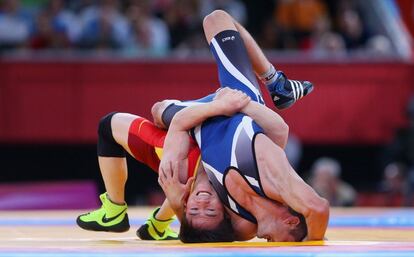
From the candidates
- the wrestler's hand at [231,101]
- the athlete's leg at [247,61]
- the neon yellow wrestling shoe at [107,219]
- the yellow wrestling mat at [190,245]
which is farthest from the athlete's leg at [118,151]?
the athlete's leg at [247,61]

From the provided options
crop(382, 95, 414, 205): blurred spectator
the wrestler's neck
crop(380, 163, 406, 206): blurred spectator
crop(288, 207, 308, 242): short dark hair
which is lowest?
crop(380, 163, 406, 206): blurred spectator

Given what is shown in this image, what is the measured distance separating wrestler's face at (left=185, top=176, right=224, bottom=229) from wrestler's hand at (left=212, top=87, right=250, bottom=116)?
0.43m

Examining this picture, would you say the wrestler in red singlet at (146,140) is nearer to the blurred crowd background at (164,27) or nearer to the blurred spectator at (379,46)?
the blurred crowd background at (164,27)

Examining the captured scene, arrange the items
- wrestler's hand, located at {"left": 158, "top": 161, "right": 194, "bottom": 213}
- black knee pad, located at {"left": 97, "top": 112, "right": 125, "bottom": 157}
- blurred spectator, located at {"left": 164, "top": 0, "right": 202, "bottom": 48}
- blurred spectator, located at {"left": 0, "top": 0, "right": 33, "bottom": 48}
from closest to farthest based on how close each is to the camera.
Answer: wrestler's hand, located at {"left": 158, "top": 161, "right": 194, "bottom": 213}
black knee pad, located at {"left": 97, "top": 112, "right": 125, "bottom": 157}
blurred spectator, located at {"left": 0, "top": 0, "right": 33, "bottom": 48}
blurred spectator, located at {"left": 164, "top": 0, "right": 202, "bottom": 48}

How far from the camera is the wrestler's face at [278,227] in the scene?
4.66 metres

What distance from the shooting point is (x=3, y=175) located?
35.9 ft

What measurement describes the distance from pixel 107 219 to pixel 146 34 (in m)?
5.32

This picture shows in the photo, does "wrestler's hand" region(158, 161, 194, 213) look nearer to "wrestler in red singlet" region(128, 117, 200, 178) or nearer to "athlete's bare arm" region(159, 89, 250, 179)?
"athlete's bare arm" region(159, 89, 250, 179)

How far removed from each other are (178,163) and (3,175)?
6.35 meters

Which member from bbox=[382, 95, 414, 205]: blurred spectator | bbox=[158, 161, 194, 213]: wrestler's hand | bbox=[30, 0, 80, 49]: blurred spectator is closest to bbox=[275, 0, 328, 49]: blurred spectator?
bbox=[382, 95, 414, 205]: blurred spectator

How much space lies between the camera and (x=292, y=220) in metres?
4.65

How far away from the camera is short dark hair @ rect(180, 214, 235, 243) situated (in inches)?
187

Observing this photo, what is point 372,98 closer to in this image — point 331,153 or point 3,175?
point 331,153

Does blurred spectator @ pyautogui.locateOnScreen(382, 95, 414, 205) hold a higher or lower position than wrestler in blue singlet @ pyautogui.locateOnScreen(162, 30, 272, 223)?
lower
